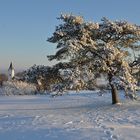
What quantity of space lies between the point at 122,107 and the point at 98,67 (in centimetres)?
350

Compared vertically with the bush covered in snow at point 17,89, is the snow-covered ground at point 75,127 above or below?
below

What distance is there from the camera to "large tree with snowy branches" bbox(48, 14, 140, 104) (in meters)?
28.6

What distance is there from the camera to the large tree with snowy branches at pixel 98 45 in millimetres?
28641

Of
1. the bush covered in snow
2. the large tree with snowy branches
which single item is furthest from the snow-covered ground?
the bush covered in snow

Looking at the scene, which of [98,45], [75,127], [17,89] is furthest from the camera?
[17,89]

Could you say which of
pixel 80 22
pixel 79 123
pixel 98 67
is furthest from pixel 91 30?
pixel 79 123

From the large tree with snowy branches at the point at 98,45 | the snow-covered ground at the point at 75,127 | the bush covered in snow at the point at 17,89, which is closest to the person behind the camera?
the snow-covered ground at the point at 75,127

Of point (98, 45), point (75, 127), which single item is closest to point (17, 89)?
point (98, 45)

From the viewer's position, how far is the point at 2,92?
6569 centimetres

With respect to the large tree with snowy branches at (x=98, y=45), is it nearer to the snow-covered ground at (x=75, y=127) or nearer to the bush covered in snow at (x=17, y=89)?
the snow-covered ground at (x=75, y=127)

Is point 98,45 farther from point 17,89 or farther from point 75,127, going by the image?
point 17,89

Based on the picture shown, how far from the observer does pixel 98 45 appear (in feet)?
98.3

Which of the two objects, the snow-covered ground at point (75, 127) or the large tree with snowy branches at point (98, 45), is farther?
the large tree with snowy branches at point (98, 45)

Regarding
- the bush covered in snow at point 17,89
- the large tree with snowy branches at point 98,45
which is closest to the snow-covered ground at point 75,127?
the large tree with snowy branches at point 98,45
